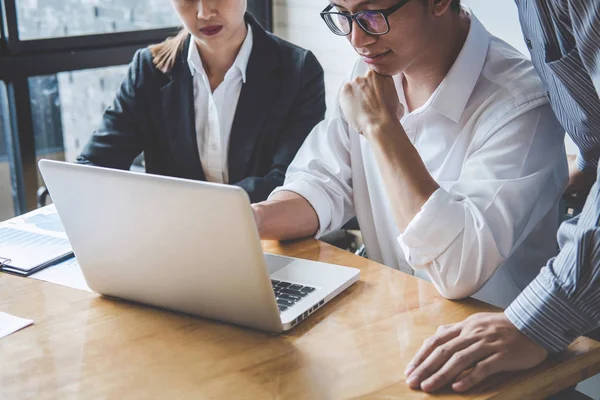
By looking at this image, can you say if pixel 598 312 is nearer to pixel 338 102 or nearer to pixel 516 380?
pixel 516 380

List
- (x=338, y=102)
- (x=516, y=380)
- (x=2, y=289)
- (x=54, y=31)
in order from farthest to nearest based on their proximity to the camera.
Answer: (x=54, y=31), (x=338, y=102), (x=2, y=289), (x=516, y=380)

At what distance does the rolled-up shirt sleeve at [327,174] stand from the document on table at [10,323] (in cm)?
67

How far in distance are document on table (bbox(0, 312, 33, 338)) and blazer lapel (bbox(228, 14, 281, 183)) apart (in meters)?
1.06

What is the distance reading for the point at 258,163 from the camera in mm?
2377

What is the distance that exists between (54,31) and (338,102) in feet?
5.84

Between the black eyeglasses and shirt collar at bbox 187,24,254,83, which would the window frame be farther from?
the black eyeglasses

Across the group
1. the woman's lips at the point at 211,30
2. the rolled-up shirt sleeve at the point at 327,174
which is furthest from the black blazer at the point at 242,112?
the rolled-up shirt sleeve at the point at 327,174

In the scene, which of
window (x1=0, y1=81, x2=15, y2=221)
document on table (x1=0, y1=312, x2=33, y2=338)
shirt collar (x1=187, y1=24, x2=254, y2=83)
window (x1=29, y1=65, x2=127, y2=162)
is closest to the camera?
document on table (x1=0, y1=312, x2=33, y2=338)

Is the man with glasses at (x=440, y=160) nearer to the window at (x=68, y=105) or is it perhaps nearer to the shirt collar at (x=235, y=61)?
the shirt collar at (x=235, y=61)

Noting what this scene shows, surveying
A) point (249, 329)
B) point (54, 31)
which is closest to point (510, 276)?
point (249, 329)

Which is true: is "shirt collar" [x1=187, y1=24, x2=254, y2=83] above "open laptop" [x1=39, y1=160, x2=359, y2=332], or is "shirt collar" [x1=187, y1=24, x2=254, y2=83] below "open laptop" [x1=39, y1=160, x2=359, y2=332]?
above

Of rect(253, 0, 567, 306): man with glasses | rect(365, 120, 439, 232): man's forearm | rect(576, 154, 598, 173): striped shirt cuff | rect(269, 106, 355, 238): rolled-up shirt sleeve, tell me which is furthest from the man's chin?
rect(576, 154, 598, 173): striped shirt cuff

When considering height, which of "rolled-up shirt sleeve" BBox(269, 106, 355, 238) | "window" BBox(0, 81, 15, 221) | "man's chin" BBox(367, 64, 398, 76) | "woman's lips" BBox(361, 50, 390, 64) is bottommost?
"window" BBox(0, 81, 15, 221)

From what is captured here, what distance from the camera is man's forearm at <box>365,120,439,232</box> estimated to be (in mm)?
1468
